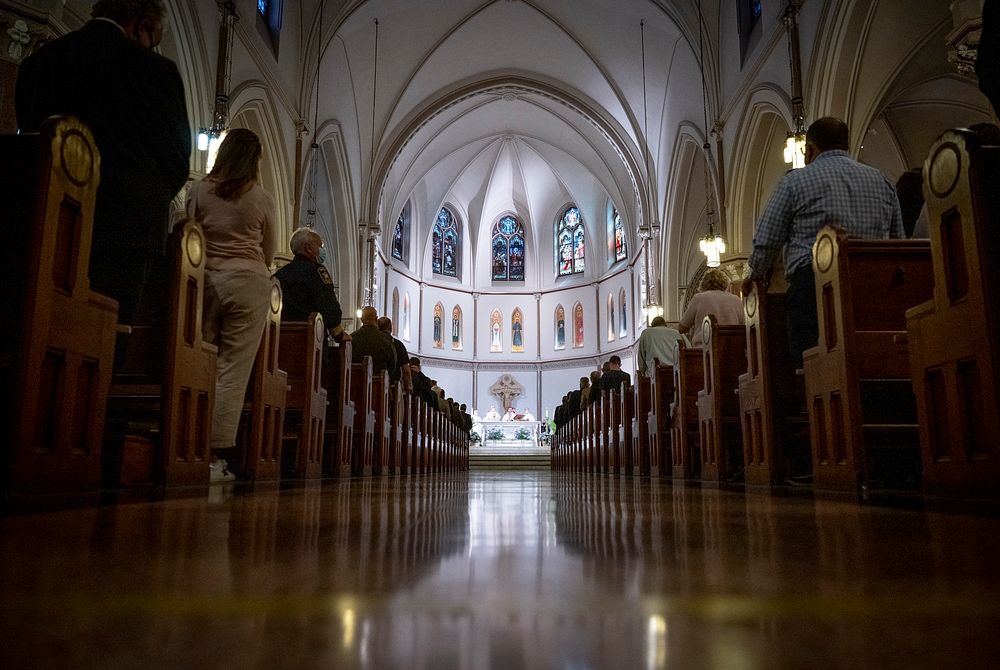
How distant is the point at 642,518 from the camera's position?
3.67ft

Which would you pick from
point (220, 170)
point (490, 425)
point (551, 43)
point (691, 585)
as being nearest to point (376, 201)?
point (551, 43)

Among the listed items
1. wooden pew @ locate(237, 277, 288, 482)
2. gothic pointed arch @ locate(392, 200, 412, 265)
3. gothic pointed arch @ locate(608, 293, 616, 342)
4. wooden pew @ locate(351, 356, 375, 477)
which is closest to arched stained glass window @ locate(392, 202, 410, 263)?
gothic pointed arch @ locate(392, 200, 412, 265)

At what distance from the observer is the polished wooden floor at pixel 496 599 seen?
0.31m

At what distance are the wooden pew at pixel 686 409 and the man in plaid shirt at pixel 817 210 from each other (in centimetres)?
157

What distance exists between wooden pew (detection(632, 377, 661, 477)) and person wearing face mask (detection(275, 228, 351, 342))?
2.69 m

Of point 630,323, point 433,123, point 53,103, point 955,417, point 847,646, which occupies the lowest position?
point 847,646

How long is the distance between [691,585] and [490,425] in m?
20.8

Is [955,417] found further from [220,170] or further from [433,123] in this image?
[433,123]

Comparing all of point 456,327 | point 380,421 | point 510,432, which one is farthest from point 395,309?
point 380,421

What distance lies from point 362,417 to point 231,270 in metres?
2.48

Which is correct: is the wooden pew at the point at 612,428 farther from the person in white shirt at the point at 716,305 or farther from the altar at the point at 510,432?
the altar at the point at 510,432

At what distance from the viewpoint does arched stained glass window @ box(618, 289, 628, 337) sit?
21.1m

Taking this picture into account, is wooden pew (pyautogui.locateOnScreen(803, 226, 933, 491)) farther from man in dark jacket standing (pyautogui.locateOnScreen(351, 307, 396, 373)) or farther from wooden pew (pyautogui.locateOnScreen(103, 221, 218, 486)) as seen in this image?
man in dark jacket standing (pyautogui.locateOnScreen(351, 307, 396, 373))

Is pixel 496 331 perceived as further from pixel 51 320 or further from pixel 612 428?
pixel 51 320
